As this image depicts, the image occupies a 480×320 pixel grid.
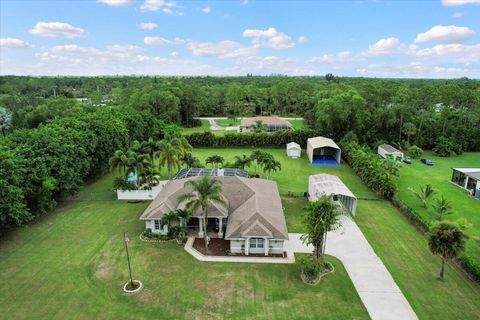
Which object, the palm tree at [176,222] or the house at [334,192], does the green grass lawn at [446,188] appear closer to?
the house at [334,192]

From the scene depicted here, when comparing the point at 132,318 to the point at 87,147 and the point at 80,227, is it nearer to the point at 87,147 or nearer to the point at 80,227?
the point at 80,227

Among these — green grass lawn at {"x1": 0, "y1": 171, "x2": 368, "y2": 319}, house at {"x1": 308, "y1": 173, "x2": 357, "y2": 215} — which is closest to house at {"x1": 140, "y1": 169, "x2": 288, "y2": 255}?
green grass lawn at {"x1": 0, "y1": 171, "x2": 368, "y2": 319}

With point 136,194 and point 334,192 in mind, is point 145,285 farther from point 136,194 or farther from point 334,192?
point 334,192

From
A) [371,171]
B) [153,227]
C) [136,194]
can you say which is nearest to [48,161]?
[136,194]

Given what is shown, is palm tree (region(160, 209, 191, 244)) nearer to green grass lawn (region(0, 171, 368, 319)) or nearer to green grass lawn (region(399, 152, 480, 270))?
green grass lawn (region(0, 171, 368, 319))

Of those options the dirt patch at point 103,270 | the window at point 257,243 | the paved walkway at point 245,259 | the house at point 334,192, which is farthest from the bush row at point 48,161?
the house at point 334,192

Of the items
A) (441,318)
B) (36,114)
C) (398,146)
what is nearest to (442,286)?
(441,318)
